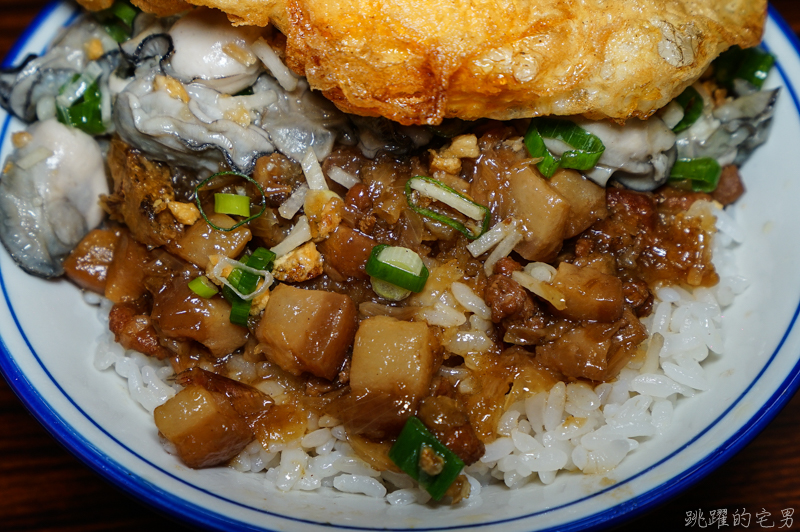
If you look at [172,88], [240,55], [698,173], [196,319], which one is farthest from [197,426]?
[698,173]

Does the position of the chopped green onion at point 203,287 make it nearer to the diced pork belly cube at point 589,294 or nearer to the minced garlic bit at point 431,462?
the minced garlic bit at point 431,462

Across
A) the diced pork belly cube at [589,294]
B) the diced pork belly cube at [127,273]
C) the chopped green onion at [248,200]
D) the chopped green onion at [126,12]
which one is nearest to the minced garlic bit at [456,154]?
the diced pork belly cube at [589,294]

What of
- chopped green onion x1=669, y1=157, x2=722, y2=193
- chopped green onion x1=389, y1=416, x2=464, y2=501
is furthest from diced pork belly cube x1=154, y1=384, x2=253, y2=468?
chopped green onion x1=669, y1=157, x2=722, y2=193

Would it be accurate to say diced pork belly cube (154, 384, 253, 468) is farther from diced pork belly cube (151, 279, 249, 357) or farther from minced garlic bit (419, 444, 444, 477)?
minced garlic bit (419, 444, 444, 477)

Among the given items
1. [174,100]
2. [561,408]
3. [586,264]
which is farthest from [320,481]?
[174,100]

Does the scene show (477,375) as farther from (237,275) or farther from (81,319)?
(81,319)
